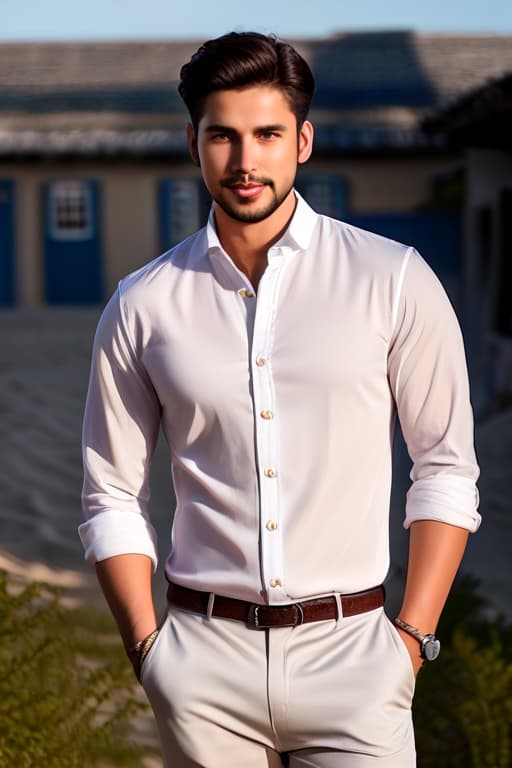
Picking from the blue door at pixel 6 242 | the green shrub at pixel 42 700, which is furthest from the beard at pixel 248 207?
the blue door at pixel 6 242

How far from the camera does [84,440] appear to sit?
86.3 inches

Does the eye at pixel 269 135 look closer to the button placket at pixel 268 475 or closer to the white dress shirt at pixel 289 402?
the white dress shirt at pixel 289 402

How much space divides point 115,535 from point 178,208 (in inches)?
704

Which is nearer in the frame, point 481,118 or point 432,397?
point 432,397

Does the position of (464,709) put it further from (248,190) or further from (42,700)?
(248,190)

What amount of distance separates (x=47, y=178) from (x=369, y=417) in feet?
59.8

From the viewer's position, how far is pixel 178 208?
64.8ft

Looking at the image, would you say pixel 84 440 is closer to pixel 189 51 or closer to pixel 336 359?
pixel 336 359

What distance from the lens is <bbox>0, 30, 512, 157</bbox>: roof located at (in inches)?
744

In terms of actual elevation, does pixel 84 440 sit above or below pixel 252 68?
below

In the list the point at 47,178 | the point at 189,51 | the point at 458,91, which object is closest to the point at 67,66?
the point at 189,51

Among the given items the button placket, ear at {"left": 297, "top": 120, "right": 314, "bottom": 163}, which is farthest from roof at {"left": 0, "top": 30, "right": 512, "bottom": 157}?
the button placket

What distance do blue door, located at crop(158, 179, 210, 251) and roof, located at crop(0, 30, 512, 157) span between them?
80cm

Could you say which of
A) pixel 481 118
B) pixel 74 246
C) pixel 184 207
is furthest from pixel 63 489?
pixel 184 207
